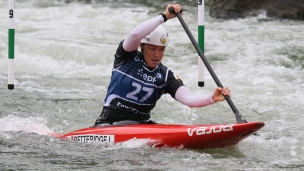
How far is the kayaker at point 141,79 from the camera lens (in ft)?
19.4

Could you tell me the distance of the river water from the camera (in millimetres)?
5758

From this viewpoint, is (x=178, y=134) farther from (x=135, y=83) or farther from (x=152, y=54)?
(x=152, y=54)

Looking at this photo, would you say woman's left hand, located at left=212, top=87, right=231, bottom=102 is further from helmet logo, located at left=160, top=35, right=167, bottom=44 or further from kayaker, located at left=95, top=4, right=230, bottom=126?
helmet logo, located at left=160, top=35, right=167, bottom=44

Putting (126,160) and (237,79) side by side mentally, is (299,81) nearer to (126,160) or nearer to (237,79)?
(237,79)

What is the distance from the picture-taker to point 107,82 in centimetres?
975

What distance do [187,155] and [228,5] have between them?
842cm

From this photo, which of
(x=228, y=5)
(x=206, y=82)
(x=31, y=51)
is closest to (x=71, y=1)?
(x=228, y=5)

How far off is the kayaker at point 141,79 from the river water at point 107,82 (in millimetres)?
337

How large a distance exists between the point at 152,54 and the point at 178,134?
71cm

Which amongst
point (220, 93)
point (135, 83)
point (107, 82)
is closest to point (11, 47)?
point (107, 82)

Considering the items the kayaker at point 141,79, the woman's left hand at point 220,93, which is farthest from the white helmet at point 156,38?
the woman's left hand at point 220,93

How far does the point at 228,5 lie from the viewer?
1381 cm

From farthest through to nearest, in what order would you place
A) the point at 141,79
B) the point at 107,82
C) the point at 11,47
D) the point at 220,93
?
1. the point at 107,82
2. the point at 11,47
3. the point at 141,79
4. the point at 220,93

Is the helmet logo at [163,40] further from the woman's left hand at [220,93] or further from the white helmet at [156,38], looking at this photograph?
the woman's left hand at [220,93]
